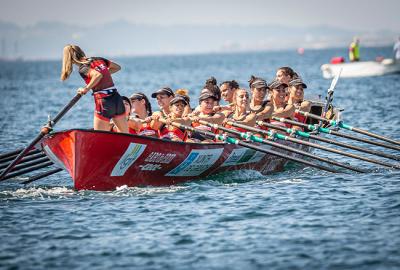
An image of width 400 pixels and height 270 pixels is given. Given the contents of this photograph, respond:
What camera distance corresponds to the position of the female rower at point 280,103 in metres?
17.2

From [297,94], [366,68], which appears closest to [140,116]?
[297,94]

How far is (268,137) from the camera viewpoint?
15719 mm

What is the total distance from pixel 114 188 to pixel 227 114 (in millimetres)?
3813

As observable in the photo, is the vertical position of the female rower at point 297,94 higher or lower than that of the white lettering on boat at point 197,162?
higher

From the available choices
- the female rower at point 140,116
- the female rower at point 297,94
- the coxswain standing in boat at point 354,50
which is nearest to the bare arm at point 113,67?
the female rower at point 140,116

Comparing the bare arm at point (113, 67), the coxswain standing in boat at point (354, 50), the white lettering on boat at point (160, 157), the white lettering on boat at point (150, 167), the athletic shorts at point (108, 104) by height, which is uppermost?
the coxswain standing in boat at point (354, 50)

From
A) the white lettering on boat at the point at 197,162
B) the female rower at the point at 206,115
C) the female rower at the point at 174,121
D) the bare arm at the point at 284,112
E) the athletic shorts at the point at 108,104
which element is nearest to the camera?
the athletic shorts at the point at 108,104

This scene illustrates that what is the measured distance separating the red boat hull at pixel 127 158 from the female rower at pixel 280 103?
244 cm

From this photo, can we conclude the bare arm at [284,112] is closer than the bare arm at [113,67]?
No

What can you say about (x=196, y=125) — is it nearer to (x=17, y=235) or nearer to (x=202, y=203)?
(x=202, y=203)

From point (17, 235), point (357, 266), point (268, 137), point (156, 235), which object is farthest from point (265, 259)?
point (268, 137)

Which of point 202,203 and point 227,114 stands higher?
point 227,114

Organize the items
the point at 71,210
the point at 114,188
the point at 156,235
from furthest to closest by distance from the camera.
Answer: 1. the point at 114,188
2. the point at 71,210
3. the point at 156,235

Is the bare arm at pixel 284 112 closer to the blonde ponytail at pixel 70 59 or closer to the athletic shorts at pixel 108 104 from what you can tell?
the athletic shorts at pixel 108 104
